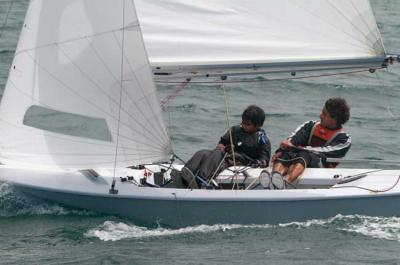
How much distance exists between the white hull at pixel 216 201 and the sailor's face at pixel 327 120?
66 centimetres

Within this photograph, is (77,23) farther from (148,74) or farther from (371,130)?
(371,130)

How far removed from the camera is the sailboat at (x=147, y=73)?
1045 centimetres

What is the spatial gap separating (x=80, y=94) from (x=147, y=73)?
2.08 feet

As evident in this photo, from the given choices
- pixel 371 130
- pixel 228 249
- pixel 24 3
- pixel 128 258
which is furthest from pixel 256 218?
pixel 24 3

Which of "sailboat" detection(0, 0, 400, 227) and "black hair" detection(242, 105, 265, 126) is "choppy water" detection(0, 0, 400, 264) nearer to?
"sailboat" detection(0, 0, 400, 227)

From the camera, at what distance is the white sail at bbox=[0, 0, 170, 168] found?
10.5 metres

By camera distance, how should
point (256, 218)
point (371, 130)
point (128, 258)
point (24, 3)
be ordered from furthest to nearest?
point (24, 3)
point (371, 130)
point (256, 218)
point (128, 258)

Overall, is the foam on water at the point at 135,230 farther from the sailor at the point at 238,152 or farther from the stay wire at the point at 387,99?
the stay wire at the point at 387,99

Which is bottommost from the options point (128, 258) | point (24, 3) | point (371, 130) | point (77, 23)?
point (128, 258)

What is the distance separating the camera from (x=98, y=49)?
10.5 m

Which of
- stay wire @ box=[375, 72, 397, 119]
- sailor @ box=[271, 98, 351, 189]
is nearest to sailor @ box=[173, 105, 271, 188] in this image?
sailor @ box=[271, 98, 351, 189]

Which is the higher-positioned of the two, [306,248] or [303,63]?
[303,63]

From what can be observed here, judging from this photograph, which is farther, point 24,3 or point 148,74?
point 24,3

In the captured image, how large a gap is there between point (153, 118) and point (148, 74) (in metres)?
0.41
